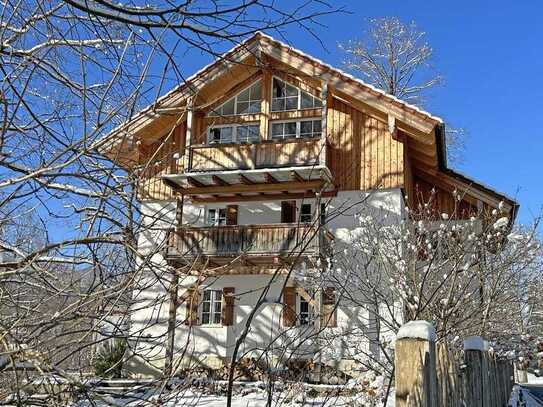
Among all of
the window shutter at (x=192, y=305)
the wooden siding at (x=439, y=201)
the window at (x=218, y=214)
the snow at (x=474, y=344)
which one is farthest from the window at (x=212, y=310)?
the window shutter at (x=192, y=305)

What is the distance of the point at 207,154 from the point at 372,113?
17.6 feet

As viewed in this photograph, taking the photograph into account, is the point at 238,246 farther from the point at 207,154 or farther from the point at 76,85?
the point at 76,85

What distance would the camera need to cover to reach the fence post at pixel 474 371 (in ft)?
16.2

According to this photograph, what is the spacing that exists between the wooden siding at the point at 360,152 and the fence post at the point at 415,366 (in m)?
15.7

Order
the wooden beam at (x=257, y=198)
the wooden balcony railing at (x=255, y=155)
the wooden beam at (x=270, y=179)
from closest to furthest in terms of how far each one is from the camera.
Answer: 1. the wooden balcony railing at (x=255, y=155)
2. the wooden beam at (x=270, y=179)
3. the wooden beam at (x=257, y=198)

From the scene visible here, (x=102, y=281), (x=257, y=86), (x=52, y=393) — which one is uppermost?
(x=257, y=86)

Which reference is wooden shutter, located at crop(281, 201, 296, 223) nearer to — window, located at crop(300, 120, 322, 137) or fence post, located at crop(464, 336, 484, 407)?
window, located at crop(300, 120, 322, 137)

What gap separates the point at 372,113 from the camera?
19.4 m

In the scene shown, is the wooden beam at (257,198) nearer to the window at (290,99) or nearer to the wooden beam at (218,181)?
Answer: the wooden beam at (218,181)

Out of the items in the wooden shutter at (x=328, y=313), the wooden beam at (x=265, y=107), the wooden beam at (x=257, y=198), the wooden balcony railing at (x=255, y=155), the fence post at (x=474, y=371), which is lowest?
the fence post at (x=474, y=371)

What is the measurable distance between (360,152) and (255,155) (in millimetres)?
3388

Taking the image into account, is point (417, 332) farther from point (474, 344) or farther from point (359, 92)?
point (359, 92)

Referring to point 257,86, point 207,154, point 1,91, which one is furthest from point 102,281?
point 257,86

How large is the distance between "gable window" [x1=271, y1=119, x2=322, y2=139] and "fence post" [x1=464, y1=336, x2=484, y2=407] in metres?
14.4
